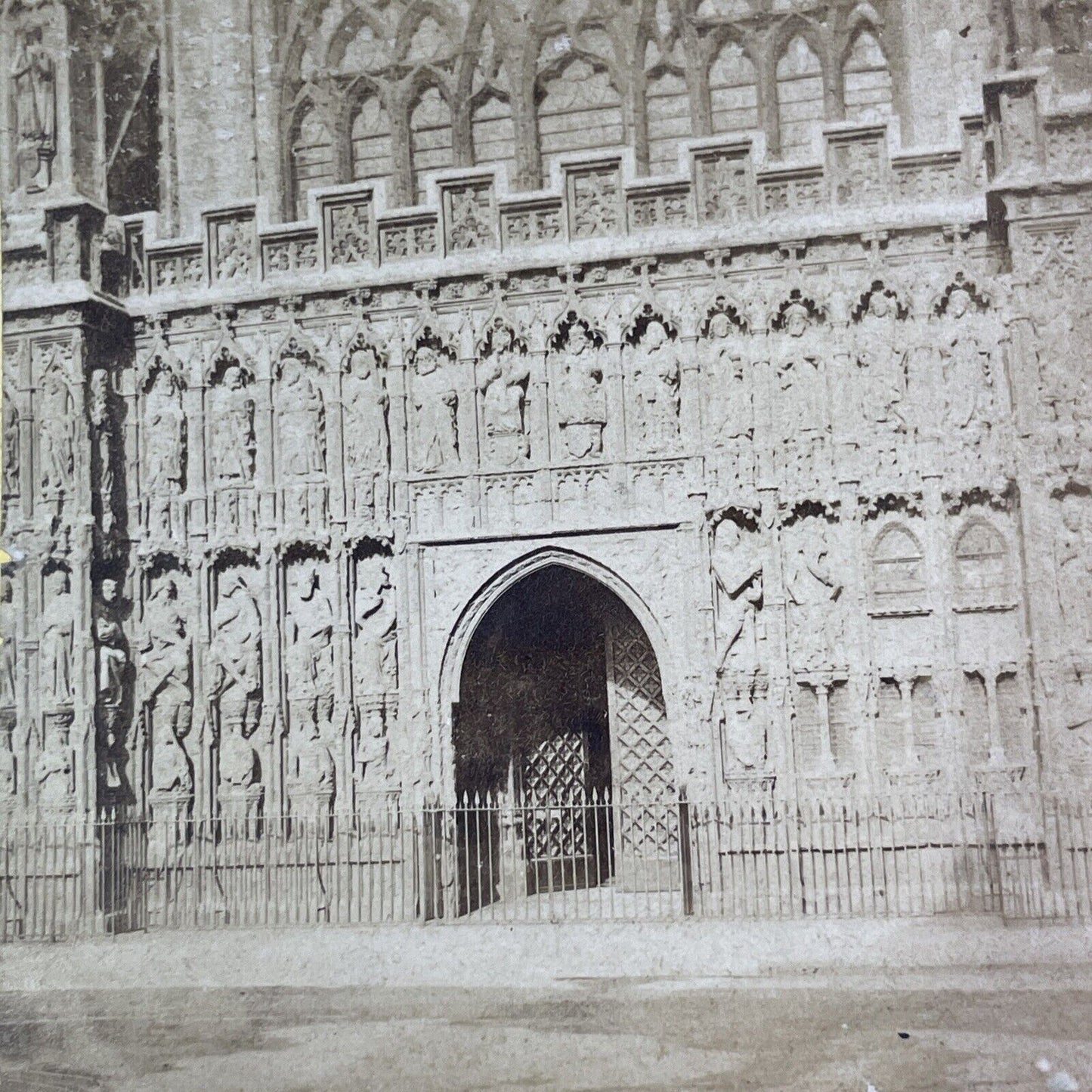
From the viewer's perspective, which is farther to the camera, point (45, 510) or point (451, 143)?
point (451, 143)

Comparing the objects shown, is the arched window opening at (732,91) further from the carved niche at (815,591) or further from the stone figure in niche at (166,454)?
the stone figure in niche at (166,454)

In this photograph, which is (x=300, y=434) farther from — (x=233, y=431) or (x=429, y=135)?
(x=429, y=135)

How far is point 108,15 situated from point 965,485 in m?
8.22

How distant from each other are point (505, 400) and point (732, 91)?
11.7 ft

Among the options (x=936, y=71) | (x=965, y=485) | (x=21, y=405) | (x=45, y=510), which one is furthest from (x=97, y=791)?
(x=936, y=71)

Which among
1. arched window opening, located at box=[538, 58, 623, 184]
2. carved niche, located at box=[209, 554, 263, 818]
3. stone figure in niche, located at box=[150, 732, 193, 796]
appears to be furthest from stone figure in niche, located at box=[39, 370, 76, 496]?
arched window opening, located at box=[538, 58, 623, 184]

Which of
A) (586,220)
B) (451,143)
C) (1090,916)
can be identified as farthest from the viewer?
(451,143)

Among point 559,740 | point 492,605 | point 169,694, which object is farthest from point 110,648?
point 559,740

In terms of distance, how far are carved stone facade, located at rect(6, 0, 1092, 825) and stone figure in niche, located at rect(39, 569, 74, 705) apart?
5 centimetres

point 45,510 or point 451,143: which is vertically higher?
point 451,143

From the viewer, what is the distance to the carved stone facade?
10.3 meters

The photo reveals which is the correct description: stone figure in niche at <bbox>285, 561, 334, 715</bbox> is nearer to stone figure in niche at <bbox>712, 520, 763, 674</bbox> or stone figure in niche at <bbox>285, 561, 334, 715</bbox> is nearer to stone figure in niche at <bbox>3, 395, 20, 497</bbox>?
stone figure in niche at <bbox>3, 395, 20, 497</bbox>

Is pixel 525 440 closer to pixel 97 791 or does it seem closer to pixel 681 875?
pixel 681 875

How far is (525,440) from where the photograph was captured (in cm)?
1103
